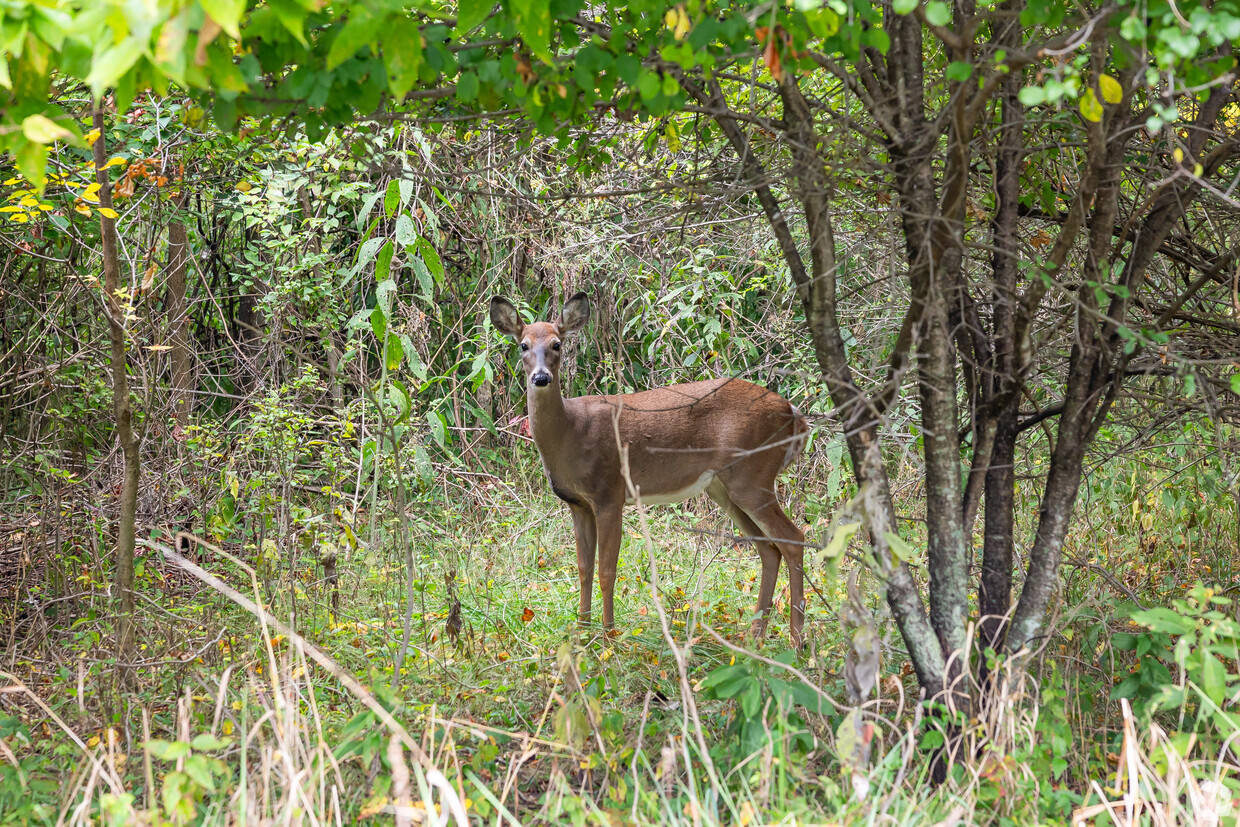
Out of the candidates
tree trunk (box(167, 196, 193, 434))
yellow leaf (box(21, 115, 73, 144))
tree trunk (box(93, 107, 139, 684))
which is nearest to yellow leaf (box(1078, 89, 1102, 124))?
yellow leaf (box(21, 115, 73, 144))

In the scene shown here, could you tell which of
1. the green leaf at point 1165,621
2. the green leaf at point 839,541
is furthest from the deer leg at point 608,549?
the green leaf at point 1165,621

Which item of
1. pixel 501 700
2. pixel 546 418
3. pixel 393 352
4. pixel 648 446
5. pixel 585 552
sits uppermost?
pixel 393 352

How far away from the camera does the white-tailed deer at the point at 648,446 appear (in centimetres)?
604

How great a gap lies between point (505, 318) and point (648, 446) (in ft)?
3.68

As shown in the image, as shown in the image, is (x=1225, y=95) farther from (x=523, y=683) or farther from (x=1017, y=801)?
(x=523, y=683)

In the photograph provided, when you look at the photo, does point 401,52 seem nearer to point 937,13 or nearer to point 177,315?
point 937,13

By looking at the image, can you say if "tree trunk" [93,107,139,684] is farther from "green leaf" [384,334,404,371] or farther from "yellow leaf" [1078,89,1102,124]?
"yellow leaf" [1078,89,1102,124]

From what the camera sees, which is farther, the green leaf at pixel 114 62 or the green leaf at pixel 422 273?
the green leaf at pixel 422 273

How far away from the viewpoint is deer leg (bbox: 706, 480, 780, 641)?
532cm

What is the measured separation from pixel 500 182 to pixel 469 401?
1.97 m

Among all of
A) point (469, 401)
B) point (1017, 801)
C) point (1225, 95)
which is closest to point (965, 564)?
point (1017, 801)

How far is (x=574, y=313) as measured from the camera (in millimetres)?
6281

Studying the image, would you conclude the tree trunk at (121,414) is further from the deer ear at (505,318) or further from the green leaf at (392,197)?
the deer ear at (505,318)

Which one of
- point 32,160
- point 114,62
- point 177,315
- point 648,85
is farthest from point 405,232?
point 114,62
